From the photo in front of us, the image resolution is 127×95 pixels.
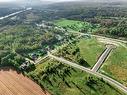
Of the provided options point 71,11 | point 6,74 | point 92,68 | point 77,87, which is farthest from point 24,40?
point 71,11

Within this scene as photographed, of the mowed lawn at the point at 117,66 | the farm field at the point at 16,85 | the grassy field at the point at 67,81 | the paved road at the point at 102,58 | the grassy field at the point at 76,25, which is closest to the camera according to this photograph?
the grassy field at the point at 67,81

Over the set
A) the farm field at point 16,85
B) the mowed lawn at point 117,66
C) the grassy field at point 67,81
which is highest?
the mowed lawn at point 117,66

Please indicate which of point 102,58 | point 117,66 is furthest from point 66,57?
point 117,66

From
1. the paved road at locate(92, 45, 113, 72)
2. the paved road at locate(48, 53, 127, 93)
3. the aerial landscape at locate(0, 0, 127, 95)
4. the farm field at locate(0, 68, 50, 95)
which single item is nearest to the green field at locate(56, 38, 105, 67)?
the aerial landscape at locate(0, 0, 127, 95)

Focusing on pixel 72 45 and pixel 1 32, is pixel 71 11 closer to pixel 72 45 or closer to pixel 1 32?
pixel 1 32

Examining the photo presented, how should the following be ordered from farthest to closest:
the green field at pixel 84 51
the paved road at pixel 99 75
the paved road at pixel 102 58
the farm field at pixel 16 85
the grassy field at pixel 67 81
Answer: the green field at pixel 84 51
the paved road at pixel 102 58
the farm field at pixel 16 85
the paved road at pixel 99 75
the grassy field at pixel 67 81

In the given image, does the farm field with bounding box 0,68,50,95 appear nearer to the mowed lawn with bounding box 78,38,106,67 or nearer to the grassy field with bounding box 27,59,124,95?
the grassy field with bounding box 27,59,124,95

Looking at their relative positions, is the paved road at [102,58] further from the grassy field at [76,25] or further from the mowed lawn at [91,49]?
the grassy field at [76,25]

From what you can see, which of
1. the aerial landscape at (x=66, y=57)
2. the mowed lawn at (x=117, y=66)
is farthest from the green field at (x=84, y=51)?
the mowed lawn at (x=117, y=66)
